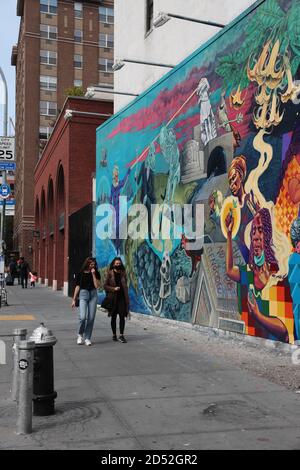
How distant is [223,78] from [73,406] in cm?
755

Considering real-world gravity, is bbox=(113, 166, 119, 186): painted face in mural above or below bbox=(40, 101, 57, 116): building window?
below

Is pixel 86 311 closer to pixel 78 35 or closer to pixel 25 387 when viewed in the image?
pixel 25 387

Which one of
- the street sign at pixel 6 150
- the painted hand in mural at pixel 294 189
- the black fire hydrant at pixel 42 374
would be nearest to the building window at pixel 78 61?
the street sign at pixel 6 150

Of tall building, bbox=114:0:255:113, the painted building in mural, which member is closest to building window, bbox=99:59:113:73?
tall building, bbox=114:0:255:113

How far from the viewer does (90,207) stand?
20.9 m

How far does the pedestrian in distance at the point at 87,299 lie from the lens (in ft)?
34.3

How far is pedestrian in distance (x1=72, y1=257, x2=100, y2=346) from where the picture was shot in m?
10.5

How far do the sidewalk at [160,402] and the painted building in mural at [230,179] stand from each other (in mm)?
1100

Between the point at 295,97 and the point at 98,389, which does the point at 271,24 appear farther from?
the point at 98,389

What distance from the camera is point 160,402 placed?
6234 mm

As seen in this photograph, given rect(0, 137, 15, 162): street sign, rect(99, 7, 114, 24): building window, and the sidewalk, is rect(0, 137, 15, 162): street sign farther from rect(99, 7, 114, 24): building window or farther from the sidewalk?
rect(99, 7, 114, 24): building window

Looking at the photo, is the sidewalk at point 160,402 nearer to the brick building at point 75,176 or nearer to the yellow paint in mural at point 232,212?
the yellow paint in mural at point 232,212

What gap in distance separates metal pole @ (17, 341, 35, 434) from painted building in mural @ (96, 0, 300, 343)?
4.89 metres

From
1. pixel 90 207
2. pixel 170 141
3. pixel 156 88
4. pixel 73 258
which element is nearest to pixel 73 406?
pixel 170 141
